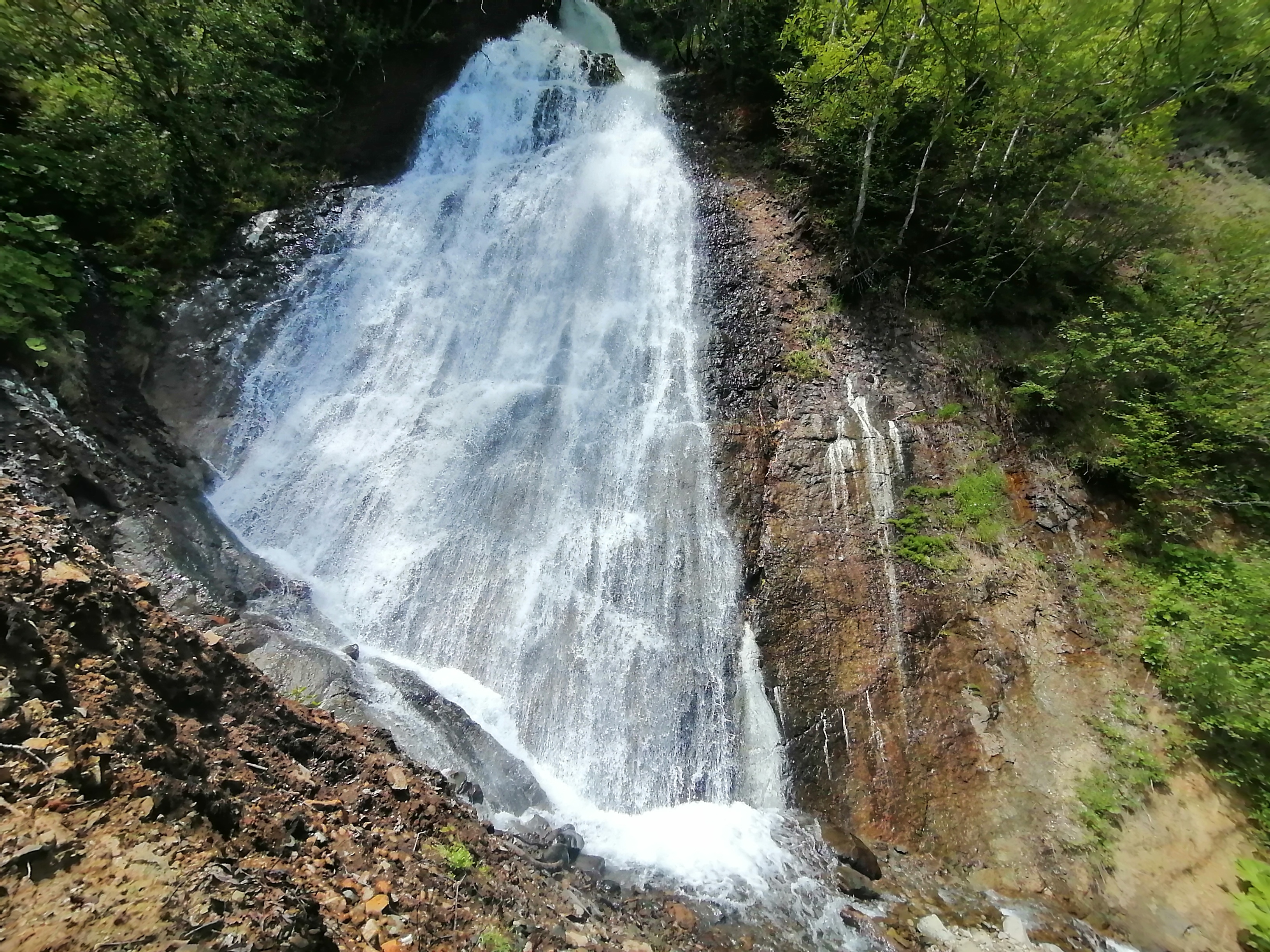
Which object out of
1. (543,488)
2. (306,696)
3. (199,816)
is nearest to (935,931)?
(199,816)

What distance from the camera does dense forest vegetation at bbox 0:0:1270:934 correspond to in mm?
8047

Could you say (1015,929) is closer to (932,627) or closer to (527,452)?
(932,627)

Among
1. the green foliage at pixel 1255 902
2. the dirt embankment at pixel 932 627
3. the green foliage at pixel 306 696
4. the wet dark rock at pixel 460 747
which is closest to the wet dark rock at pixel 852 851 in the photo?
the dirt embankment at pixel 932 627

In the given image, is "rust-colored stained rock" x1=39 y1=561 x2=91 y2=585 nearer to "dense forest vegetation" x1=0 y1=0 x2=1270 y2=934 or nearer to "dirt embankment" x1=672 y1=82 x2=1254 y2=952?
"dense forest vegetation" x1=0 y1=0 x2=1270 y2=934

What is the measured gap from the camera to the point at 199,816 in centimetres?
308

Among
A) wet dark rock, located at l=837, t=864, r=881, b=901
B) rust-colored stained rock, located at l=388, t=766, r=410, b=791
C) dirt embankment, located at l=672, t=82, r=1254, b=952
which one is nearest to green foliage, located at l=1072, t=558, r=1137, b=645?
dirt embankment, located at l=672, t=82, r=1254, b=952

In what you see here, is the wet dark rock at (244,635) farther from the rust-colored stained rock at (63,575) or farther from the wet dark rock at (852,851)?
the wet dark rock at (852,851)

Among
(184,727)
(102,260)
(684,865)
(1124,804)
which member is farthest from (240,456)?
(1124,804)

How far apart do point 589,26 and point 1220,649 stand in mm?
20187

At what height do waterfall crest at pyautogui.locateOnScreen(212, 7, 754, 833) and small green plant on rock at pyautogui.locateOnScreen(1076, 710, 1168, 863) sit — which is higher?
waterfall crest at pyautogui.locateOnScreen(212, 7, 754, 833)

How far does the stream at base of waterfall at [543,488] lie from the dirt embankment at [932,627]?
75cm

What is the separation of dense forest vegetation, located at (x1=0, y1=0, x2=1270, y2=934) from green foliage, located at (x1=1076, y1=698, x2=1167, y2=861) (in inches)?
31.9

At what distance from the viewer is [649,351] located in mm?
10953

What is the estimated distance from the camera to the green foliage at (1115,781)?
7027 millimetres
